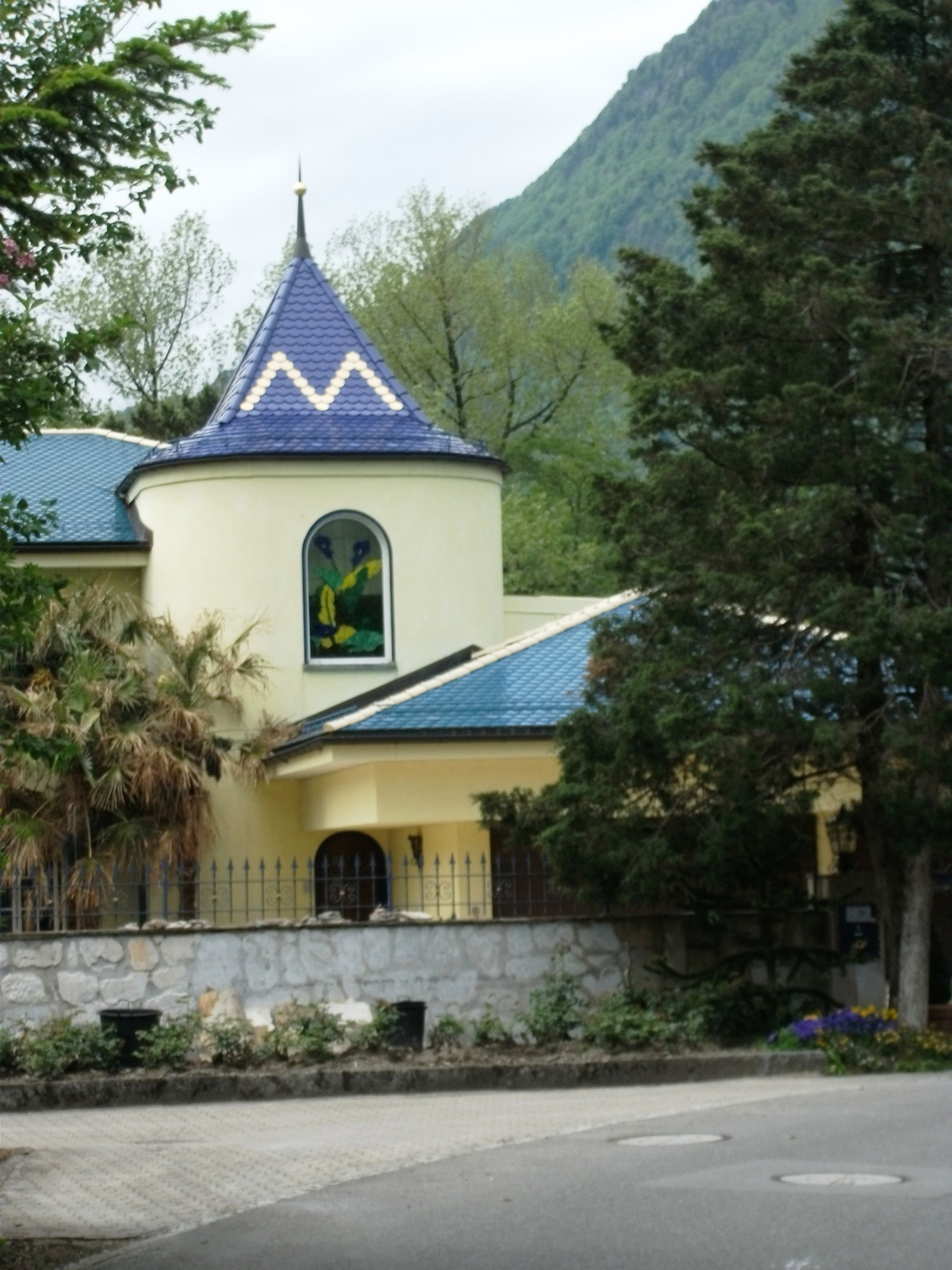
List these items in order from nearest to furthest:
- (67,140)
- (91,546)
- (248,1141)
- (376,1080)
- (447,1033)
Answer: (67,140) < (248,1141) < (376,1080) < (447,1033) < (91,546)

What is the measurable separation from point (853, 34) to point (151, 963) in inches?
402

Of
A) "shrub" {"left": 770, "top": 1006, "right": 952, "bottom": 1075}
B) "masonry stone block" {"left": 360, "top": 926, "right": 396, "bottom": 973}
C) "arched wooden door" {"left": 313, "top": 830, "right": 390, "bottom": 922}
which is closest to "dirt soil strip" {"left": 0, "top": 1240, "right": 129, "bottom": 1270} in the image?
"shrub" {"left": 770, "top": 1006, "right": 952, "bottom": 1075}

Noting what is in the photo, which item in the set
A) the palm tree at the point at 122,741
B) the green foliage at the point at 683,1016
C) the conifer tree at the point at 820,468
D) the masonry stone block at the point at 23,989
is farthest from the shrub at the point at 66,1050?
the palm tree at the point at 122,741

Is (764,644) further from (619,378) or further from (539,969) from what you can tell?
(619,378)

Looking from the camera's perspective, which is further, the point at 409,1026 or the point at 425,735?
the point at 425,735

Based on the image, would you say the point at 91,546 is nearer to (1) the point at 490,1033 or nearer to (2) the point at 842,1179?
(1) the point at 490,1033

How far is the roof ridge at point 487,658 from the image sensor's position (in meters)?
22.9

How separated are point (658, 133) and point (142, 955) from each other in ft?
505

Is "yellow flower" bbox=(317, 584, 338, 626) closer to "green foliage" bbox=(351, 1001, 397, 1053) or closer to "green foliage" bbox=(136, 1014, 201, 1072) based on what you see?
"green foliage" bbox=(351, 1001, 397, 1053)

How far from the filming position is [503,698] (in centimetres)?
2338

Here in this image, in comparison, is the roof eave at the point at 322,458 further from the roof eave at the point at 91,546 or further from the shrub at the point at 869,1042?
the shrub at the point at 869,1042

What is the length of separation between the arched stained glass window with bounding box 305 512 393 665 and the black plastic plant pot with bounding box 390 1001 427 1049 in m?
9.06

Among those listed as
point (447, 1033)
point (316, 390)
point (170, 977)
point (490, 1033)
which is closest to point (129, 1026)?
point (170, 977)

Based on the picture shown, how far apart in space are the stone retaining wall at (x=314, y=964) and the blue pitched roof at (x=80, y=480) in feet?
30.2
